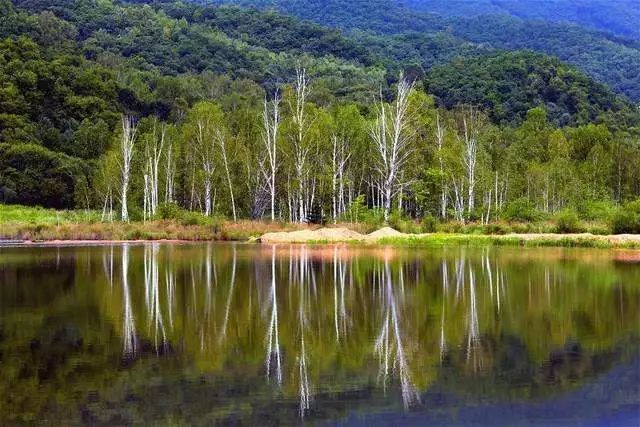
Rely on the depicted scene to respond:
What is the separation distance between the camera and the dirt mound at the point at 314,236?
4222 centimetres

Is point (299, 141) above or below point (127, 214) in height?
above

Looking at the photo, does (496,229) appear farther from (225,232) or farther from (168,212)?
(168,212)

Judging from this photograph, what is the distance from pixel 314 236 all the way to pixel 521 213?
17775mm

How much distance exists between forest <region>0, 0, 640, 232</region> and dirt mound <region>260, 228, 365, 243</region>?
555 cm

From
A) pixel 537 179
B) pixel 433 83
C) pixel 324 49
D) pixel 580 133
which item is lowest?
pixel 537 179

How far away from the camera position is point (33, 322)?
14.9 m

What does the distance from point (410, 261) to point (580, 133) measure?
65.0 meters

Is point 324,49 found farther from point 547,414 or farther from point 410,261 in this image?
point 547,414

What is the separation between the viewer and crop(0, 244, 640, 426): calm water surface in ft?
29.5

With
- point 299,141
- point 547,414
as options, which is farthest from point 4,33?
point 547,414

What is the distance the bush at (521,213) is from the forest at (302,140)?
115mm

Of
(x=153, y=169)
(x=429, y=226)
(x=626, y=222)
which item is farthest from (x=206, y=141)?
(x=626, y=222)

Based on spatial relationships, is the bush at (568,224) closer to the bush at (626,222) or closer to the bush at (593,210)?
the bush at (626,222)

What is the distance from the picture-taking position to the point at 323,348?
12148mm
